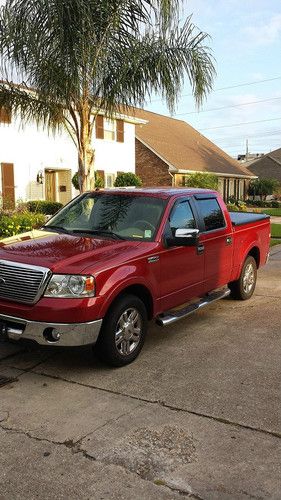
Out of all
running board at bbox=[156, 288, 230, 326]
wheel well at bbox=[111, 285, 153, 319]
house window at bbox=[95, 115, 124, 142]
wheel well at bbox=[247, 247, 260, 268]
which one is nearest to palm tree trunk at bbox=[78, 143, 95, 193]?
wheel well at bbox=[247, 247, 260, 268]

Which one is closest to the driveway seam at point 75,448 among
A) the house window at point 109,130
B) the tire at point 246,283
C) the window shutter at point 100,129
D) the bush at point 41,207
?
the tire at point 246,283

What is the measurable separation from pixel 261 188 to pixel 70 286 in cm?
4200

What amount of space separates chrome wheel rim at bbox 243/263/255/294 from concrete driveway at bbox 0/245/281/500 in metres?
1.85

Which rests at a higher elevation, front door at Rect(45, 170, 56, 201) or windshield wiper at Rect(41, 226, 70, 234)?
front door at Rect(45, 170, 56, 201)

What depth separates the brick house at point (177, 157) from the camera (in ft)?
102

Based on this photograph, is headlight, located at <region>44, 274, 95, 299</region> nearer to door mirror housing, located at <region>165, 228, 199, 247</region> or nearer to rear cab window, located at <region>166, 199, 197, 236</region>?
door mirror housing, located at <region>165, 228, 199, 247</region>

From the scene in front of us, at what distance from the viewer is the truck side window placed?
5.61 metres

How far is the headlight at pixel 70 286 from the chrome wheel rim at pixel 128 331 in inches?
20.5

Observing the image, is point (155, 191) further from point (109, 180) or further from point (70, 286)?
point (109, 180)

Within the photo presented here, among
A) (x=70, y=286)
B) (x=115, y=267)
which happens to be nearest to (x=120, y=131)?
(x=115, y=267)

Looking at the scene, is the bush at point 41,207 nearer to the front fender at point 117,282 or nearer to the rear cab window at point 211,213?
the rear cab window at point 211,213

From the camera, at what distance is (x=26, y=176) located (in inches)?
790

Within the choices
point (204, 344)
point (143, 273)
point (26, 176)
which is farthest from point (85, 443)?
point (26, 176)

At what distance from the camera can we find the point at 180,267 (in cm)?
555
